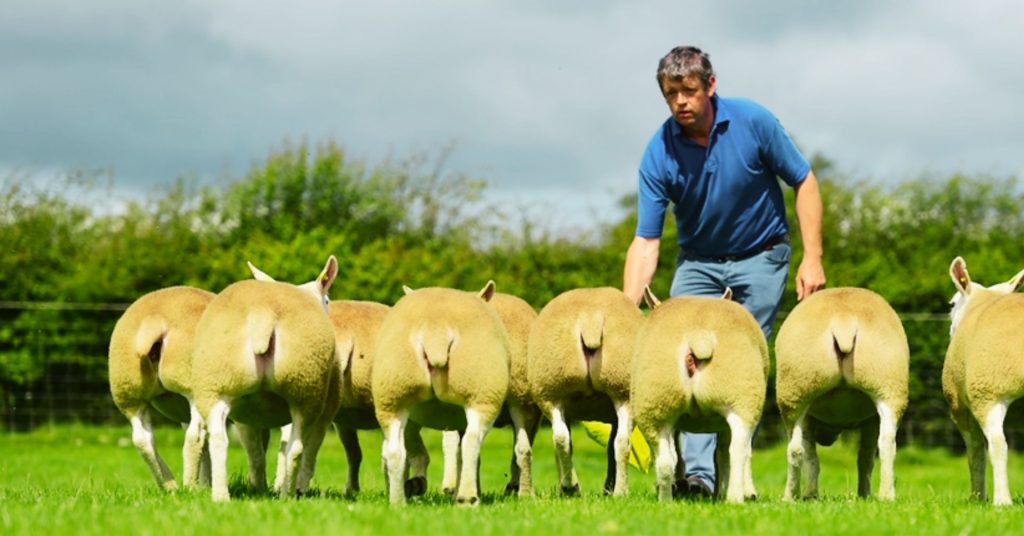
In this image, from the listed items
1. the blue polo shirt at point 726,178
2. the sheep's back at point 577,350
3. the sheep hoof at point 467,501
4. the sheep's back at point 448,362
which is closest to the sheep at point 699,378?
the sheep's back at point 577,350

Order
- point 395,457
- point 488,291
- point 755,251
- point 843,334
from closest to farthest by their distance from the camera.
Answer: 1. point 395,457
2. point 843,334
3. point 488,291
4. point 755,251

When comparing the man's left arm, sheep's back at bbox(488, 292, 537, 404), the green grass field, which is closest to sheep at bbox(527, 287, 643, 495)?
sheep's back at bbox(488, 292, 537, 404)

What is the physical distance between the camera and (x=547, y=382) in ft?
26.4

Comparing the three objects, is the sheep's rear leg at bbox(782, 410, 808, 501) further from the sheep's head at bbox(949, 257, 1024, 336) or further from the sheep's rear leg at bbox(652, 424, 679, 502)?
the sheep's head at bbox(949, 257, 1024, 336)

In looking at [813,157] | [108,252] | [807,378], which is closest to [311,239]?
[108,252]

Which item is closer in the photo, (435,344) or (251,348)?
(435,344)

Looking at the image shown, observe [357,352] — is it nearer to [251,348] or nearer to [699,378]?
[251,348]

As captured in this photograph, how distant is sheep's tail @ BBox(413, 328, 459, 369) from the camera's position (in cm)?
695

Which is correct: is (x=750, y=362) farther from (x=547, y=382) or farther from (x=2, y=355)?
(x=2, y=355)

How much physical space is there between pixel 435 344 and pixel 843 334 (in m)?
2.37

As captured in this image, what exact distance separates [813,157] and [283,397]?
39.7 meters

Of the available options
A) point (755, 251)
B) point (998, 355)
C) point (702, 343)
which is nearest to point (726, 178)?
point (755, 251)

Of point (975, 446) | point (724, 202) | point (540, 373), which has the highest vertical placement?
point (724, 202)

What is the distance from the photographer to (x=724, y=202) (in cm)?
896
